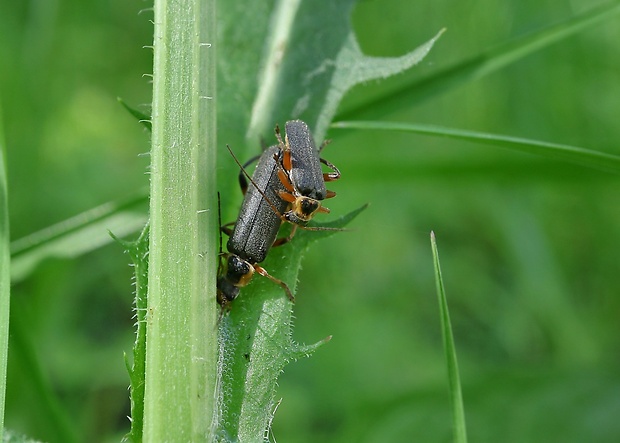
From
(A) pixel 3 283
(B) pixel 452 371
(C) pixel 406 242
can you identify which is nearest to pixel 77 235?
(A) pixel 3 283

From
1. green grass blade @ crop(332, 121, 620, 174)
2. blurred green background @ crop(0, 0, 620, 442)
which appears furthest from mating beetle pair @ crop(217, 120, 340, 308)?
blurred green background @ crop(0, 0, 620, 442)

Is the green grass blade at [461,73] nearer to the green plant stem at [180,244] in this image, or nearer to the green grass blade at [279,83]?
the green grass blade at [279,83]

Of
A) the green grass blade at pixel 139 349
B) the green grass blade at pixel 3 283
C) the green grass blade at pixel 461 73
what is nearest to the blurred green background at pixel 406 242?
the green grass blade at pixel 461 73

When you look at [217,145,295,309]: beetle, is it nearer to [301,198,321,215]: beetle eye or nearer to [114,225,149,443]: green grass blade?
[301,198,321,215]: beetle eye

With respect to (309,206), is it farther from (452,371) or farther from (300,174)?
(452,371)

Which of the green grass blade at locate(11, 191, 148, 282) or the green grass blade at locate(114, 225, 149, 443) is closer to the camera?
the green grass blade at locate(114, 225, 149, 443)

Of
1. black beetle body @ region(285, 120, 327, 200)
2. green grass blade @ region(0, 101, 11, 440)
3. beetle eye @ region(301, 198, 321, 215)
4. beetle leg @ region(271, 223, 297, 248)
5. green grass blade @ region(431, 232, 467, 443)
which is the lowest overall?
green grass blade @ region(431, 232, 467, 443)
